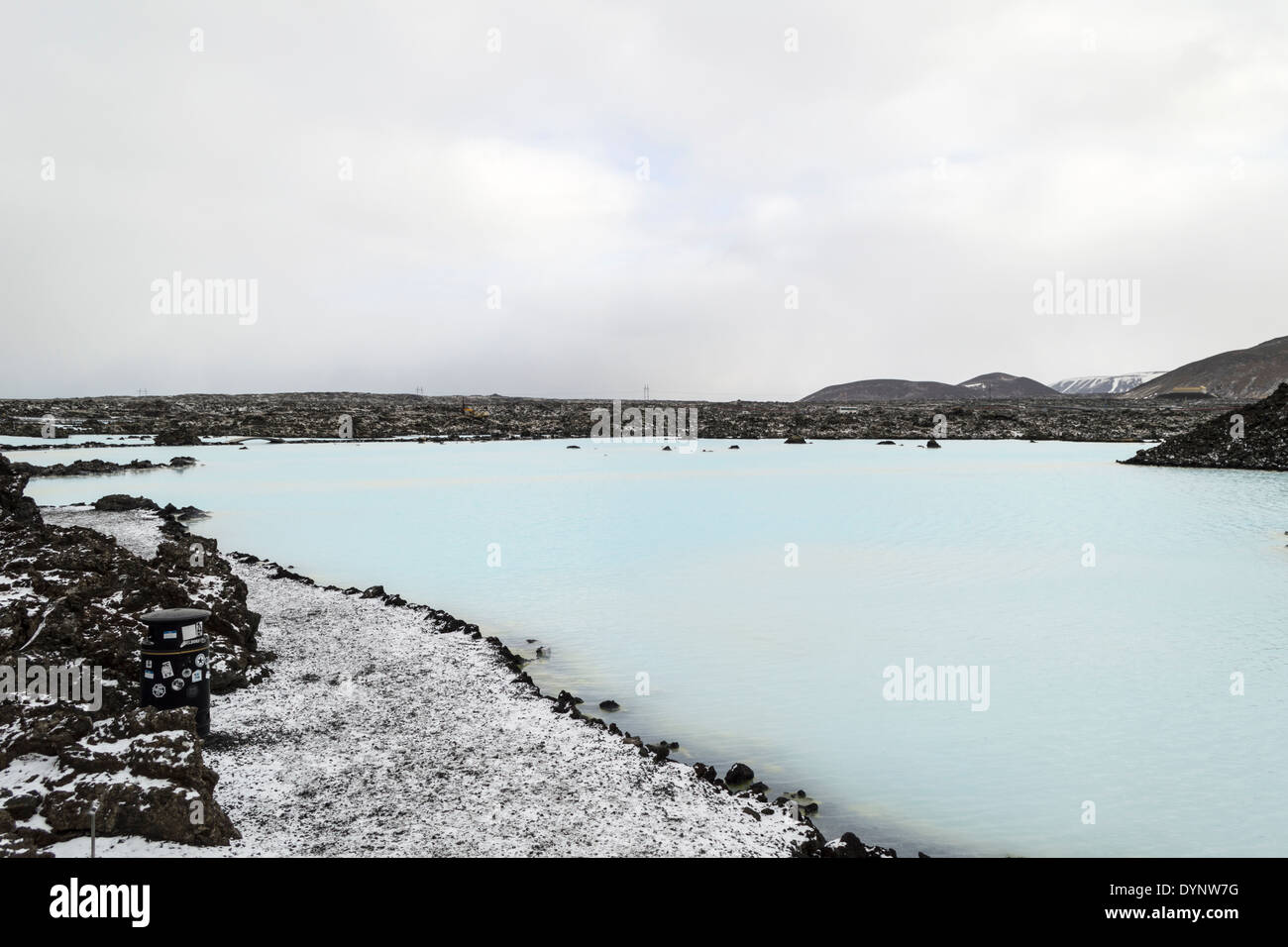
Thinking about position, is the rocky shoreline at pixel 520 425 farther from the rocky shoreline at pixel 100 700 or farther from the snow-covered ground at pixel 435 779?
the snow-covered ground at pixel 435 779

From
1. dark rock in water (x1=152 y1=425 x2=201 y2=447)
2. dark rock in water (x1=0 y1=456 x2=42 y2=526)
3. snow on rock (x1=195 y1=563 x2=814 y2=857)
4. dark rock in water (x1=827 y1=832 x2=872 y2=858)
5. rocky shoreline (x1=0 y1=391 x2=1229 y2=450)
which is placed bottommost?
dark rock in water (x1=827 y1=832 x2=872 y2=858)

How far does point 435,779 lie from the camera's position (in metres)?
5.63

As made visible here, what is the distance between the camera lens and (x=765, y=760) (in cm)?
647

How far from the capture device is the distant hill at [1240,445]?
3472 centimetres

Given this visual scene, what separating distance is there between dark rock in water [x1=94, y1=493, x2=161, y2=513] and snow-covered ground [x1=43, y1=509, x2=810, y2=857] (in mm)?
14655

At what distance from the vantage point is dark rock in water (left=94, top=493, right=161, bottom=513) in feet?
64.5

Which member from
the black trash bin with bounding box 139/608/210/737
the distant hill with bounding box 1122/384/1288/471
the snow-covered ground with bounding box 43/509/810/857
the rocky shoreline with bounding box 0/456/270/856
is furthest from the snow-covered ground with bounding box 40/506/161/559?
the distant hill with bounding box 1122/384/1288/471

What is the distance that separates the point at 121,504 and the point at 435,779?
18.9 meters

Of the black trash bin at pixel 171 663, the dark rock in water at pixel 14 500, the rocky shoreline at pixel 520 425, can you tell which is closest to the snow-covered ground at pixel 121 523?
the dark rock in water at pixel 14 500

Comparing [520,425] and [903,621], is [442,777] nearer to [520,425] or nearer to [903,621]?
[903,621]

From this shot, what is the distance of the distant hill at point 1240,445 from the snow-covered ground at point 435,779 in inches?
1539

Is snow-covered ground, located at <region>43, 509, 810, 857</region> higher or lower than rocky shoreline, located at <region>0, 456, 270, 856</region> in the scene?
lower

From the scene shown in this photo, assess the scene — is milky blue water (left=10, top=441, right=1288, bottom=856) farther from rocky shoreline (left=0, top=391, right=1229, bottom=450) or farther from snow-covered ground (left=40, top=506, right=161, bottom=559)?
rocky shoreline (left=0, top=391, right=1229, bottom=450)
